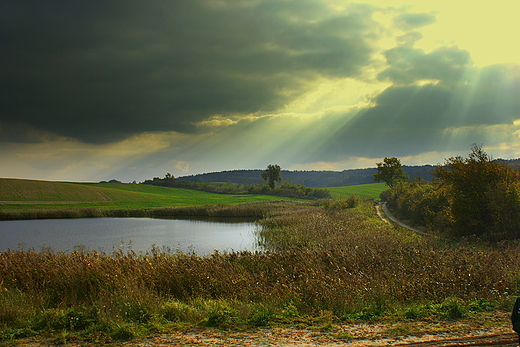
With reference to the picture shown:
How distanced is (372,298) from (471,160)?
15.9 metres

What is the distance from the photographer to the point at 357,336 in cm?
599

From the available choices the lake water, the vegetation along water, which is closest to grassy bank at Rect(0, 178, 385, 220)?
the lake water

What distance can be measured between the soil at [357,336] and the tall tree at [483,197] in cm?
1336

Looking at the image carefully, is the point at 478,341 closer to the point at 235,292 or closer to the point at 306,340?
the point at 306,340

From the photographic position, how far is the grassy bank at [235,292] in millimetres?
6805

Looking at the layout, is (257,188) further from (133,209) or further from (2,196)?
(2,196)

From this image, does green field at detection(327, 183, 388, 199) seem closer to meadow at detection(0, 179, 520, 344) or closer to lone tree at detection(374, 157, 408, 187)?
lone tree at detection(374, 157, 408, 187)

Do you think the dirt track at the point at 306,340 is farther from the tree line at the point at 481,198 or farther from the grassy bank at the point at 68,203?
the grassy bank at the point at 68,203

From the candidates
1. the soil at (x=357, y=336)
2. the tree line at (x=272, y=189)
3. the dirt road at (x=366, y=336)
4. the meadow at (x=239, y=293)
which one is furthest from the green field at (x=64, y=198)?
the dirt road at (x=366, y=336)

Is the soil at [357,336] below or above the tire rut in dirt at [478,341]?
below

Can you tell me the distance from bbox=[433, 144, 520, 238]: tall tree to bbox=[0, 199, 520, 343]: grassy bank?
682 centimetres

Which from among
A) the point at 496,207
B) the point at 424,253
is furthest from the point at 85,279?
the point at 496,207

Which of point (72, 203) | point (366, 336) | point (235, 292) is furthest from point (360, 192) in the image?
point (366, 336)

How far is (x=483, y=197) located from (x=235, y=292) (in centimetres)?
1672
